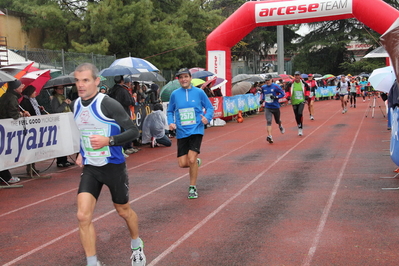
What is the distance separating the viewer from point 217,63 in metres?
25.6

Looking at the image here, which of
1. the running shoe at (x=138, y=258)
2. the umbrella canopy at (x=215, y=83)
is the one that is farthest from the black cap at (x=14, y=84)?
the umbrella canopy at (x=215, y=83)

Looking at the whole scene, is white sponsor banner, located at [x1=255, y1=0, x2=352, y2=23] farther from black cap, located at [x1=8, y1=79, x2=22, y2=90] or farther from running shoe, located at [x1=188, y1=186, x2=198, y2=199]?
running shoe, located at [x1=188, y1=186, x2=198, y2=199]

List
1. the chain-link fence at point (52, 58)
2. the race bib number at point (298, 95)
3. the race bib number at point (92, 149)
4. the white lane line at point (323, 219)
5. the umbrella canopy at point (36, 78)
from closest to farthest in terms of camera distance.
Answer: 1. the race bib number at point (92, 149)
2. the white lane line at point (323, 219)
3. the umbrella canopy at point (36, 78)
4. the chain-link fence at point (52, 58)
5. the race bib number at point (298, 95)

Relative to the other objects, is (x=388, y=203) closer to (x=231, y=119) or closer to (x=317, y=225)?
(x=317, y=225)

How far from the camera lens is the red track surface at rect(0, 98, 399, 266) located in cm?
554

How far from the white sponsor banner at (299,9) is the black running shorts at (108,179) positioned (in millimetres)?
20272

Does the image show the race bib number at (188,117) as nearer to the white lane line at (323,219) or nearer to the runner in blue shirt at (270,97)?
the white lane line at (323,219)

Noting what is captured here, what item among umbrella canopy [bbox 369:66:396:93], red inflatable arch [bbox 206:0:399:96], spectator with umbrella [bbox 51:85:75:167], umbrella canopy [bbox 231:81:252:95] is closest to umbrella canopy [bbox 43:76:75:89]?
spectator with umbrella [bbox 51:85:75:167]

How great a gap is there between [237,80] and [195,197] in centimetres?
2398

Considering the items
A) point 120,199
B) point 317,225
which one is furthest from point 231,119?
point 120,199

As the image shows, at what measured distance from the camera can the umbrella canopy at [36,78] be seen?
12094 mm

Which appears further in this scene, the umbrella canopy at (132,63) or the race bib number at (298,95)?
the race bib number at (298,95)

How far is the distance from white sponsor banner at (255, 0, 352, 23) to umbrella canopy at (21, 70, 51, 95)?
14073mm

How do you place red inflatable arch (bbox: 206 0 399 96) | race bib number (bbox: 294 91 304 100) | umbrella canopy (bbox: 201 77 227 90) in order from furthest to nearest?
1. umbrella canopy (bbox: 201 77 227 90)
2. red inflatable arch (bbox: 206 0 399 96)
3. race bib number (bbox: 294 91 304 100)
